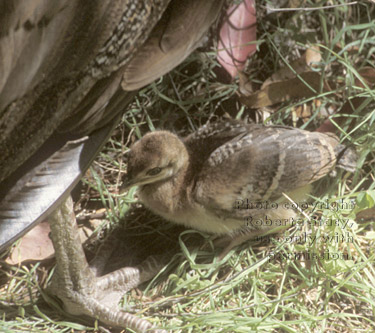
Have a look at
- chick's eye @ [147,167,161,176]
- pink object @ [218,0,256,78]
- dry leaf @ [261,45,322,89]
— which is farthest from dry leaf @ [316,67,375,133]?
chick's eye @ [147,167,161,176]

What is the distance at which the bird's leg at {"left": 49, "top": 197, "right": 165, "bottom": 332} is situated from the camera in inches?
67.4

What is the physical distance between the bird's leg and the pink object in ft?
2.65

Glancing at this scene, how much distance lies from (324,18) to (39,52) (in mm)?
1375

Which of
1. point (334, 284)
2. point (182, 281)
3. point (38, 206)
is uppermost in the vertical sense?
point (38, 206)

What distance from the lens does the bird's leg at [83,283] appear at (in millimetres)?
1712

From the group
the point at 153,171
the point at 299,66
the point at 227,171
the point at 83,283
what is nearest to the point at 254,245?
the point at 227,171

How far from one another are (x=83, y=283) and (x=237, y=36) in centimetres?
101

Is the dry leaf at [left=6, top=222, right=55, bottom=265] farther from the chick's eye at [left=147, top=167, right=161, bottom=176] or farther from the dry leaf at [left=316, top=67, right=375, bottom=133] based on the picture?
the dry leaf at [left=316, top=67, right=375, bottom=133]

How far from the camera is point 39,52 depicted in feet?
3.78

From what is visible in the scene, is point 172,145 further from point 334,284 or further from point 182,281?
point 334,284

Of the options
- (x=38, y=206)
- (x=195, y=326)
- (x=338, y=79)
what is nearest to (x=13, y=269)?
(x=195, y=326)

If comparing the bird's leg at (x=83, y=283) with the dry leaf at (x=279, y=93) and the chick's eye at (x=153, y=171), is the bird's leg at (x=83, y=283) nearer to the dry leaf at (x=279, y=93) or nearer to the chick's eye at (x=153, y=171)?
the chick's eye at (x=153, y=171)

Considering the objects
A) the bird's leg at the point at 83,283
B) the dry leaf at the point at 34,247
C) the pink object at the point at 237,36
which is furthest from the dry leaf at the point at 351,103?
the dry leaf at the point at 34,247

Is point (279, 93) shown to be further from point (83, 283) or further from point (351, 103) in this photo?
point (83, 283)
